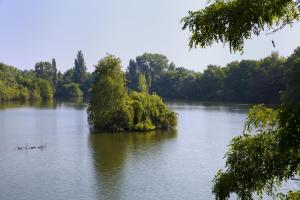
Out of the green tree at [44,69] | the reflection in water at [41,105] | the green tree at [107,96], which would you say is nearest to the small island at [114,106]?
the green tree at [107,96]

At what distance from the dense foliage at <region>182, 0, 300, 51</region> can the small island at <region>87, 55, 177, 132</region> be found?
5027 cm

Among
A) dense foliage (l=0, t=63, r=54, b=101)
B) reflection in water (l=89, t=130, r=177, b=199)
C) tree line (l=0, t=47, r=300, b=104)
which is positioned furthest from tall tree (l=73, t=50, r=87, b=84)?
reflection in water (l=89, t=130, r=177, b=199)

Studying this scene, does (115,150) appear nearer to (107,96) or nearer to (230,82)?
(107,96)

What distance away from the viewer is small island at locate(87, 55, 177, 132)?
55906 mm

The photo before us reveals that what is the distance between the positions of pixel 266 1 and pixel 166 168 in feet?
101

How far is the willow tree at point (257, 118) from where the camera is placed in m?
5.05

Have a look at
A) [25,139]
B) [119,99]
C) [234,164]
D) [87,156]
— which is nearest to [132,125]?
[119,99]

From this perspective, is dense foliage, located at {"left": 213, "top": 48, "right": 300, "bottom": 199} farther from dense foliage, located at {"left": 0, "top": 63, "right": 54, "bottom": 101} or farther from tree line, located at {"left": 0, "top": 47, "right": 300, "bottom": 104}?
dense foliage, located at {"left": 0, "top": 63, "right": 54, "bottom": 101}

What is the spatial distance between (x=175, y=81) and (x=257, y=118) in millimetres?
154327

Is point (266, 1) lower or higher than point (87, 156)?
higher

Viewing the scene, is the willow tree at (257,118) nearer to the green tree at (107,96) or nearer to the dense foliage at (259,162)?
the dense foliage at (259,162)

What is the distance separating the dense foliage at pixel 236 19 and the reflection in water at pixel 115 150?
74.5ft

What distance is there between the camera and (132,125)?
56.9 m

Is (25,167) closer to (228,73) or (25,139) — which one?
(25,139)
